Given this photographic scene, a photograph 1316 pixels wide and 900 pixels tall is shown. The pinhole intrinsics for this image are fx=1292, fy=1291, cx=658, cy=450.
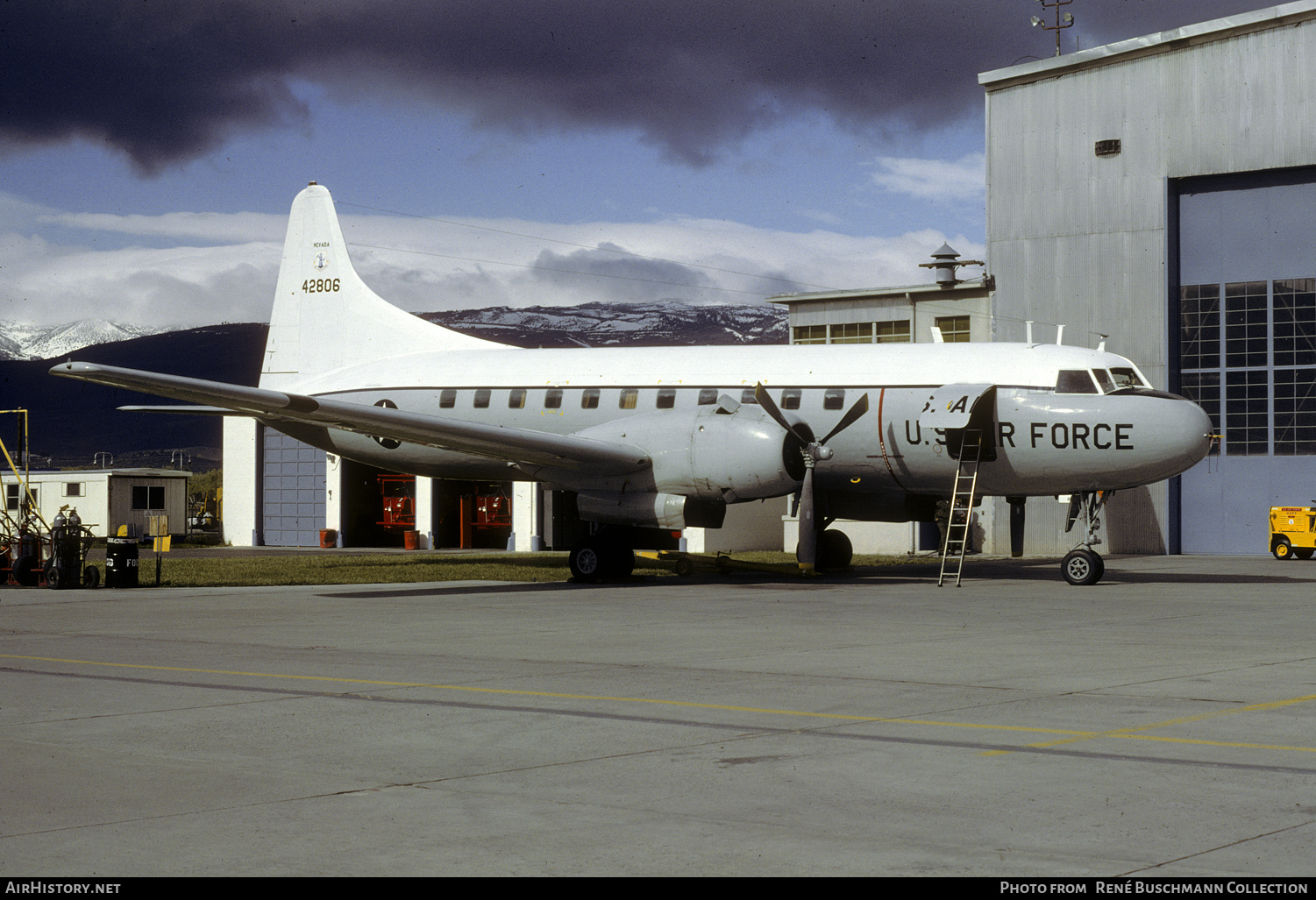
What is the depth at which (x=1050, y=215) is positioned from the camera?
3784 cm

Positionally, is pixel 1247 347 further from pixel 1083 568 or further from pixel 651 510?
pixel 651 510

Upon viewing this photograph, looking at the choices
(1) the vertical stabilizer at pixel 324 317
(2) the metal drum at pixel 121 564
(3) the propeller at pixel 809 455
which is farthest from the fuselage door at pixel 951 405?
(2) the metal drum at pixel 121 564

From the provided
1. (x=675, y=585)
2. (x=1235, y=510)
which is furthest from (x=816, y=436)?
(x=1235, y=510)

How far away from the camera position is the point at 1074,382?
21688 mm

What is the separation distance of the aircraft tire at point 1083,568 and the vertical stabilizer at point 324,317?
42.1ft

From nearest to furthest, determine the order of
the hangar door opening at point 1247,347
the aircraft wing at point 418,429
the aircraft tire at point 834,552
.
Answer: the aircraft wing at point 418,429 < the aircraft tire at point 834,552 < the hangar door opening at point 1247,347

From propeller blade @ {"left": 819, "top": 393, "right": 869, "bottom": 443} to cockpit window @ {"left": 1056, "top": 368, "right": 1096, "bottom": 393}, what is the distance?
3277 millimetres

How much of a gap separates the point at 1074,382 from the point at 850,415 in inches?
150

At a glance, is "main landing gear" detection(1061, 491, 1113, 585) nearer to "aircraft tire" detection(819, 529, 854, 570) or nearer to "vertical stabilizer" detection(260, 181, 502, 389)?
"aircraft tire" detection(819, 529, 854, 570)

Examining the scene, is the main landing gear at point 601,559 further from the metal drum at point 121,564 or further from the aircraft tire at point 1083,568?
the metal drum at point 121,564

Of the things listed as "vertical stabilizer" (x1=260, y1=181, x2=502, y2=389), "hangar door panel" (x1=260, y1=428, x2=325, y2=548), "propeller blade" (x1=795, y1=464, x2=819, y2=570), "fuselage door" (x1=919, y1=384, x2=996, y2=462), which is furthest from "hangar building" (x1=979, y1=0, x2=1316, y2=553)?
"hangar door panel" (x1=260, y1=428, x2=325, y2=548)

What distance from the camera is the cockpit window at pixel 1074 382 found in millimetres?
21578

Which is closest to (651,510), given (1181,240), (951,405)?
(951,405)

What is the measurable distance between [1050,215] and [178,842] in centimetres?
3618
